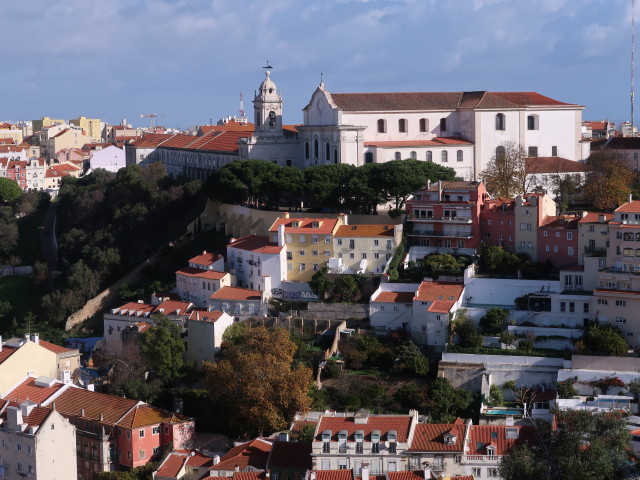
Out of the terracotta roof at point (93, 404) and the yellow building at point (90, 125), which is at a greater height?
the yellow building at point (90, 125)

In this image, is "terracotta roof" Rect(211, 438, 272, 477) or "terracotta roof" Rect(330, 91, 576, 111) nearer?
"terracotta roof" Rect(211, 438, 272, 477)

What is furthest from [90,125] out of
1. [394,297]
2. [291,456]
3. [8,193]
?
[291,456]

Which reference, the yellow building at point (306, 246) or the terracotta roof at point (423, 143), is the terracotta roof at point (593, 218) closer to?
the yellow building at point (306, 246)

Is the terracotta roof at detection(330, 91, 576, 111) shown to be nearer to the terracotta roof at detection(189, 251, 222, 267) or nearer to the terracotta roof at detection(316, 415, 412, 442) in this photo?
the terracotta roof at detection(189, 251, 222, 267)

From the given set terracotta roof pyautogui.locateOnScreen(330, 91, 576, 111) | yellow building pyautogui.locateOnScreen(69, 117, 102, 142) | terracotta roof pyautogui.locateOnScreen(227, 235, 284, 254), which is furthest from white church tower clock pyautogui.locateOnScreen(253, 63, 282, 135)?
yellow building pyautogui.locateOnScreen(69, 117, 102, 142)

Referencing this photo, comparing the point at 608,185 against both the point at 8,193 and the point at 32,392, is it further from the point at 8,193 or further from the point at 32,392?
the point at 8,193

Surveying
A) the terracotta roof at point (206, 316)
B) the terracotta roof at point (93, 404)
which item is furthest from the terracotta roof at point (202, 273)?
the terracotta roof at point (93, 404)
